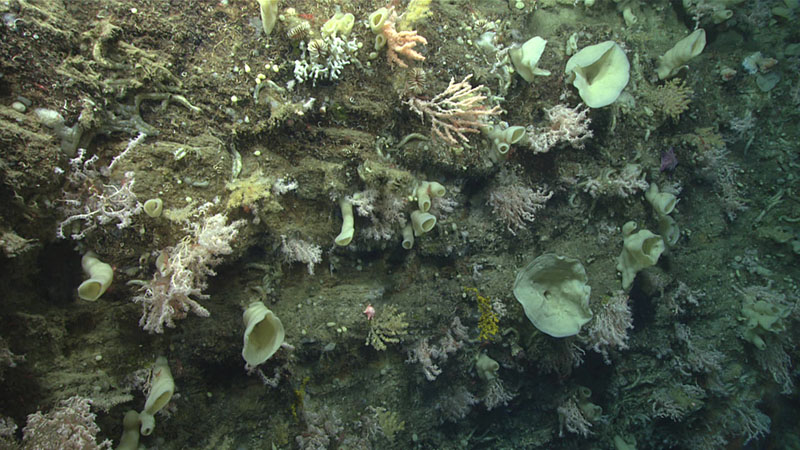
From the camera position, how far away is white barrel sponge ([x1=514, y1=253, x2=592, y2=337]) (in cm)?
414

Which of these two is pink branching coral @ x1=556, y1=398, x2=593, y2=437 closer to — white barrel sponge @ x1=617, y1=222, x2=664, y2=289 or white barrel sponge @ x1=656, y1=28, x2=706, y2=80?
white barrel sponge @ x1=617, y1=222, x2=664, y2=289

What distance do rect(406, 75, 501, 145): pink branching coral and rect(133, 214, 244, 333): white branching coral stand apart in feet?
6.88

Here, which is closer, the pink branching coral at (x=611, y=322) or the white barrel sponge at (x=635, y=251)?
the white barrel sponge at (x=635, y=251)

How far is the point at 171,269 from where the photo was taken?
108 inches

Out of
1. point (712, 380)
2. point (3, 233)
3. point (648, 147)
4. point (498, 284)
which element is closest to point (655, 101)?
point (648, 147)

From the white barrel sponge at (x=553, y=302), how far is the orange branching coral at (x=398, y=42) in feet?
8.37

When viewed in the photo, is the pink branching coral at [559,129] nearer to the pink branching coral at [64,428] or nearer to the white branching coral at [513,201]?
the white branching coral at [513,201]

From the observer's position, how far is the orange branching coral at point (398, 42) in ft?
11.0

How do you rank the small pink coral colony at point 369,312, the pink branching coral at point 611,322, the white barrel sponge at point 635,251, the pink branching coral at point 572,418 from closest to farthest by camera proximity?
the small pink coral colony at point 369,312, the white barrel sponge at point 635,251, the pink branching coral at point 611,322, the pink branching coral at point 572,418

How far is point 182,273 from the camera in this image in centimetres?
273

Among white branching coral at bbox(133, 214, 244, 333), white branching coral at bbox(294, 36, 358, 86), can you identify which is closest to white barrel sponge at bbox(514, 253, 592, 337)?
white branching coral at bbox(294, 36, 358, 86)

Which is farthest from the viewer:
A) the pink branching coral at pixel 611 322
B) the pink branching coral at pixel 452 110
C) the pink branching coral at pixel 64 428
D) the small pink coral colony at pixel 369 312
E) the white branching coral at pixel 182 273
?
the pink branching coral at pixel 611 322

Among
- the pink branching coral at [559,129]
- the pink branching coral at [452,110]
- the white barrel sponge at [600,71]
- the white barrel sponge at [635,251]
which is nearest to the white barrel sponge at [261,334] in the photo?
the pink branching coral at [452,110]

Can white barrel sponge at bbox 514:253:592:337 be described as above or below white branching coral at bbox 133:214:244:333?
below
